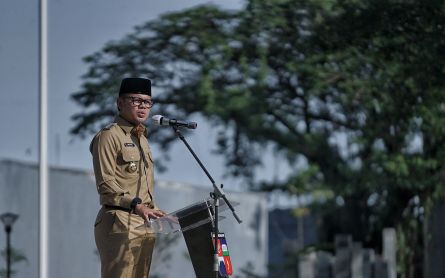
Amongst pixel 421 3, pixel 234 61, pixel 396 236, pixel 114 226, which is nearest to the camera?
pixel 114 226

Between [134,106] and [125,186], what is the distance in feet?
1.03

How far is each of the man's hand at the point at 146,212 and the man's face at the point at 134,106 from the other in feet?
1.22

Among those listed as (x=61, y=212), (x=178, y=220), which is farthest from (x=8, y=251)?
(x=178, y=220)

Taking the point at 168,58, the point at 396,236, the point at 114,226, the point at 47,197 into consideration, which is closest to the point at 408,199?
the point at 396,236

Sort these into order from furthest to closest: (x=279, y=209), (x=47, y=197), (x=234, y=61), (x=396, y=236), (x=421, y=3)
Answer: (x=396, y=236) → (x=279, y=209) → (x=234, y=61) → (x=421, y=3) → (x=47, y=197)

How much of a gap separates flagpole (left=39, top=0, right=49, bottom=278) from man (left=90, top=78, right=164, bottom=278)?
3.06m

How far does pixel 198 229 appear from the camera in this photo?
4180mm

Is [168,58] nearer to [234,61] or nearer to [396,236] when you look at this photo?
[234,61]

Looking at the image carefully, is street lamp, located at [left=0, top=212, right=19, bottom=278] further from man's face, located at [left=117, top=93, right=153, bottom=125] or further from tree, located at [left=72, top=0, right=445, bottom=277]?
man's face, located at [left=117, top=93, right=153, bottom=125]

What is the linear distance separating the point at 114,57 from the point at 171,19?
0.49 meters

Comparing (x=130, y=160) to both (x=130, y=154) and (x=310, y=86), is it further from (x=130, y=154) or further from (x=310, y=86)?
(x=310, y=86)

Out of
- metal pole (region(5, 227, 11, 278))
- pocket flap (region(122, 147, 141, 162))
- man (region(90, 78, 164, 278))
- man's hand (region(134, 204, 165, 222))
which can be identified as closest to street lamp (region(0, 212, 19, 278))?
metal pole (region(5, 227, 11, 278))

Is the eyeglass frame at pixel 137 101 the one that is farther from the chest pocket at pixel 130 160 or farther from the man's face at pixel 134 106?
the chest pocket at pixel 130 160

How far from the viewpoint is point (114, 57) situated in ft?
25.2
